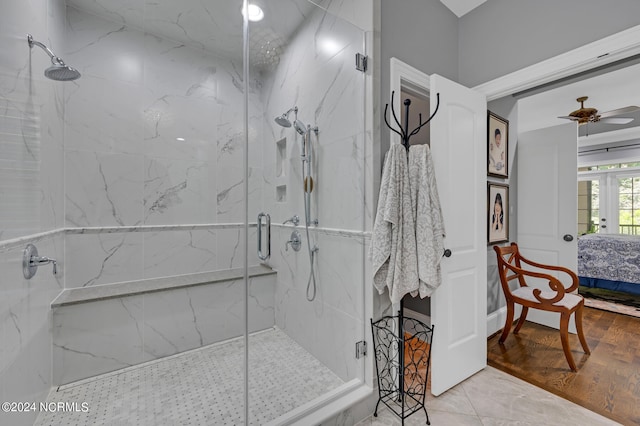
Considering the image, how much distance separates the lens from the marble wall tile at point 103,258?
79.8 inches

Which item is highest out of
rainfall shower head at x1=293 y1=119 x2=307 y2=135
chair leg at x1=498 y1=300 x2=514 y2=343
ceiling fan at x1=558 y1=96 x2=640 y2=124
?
ceiling fan at x1=558 y1=96 x2=640 y2=124

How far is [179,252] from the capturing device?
234 centimetres

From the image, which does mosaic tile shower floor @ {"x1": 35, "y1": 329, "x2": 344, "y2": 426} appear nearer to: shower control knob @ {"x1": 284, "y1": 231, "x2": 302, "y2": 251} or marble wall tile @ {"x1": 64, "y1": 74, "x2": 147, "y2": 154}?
shower control knob @ {"x1": 284, "y1": 231, "x2": 302, "y2": 251}

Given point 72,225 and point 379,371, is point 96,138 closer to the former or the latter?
point 72,225

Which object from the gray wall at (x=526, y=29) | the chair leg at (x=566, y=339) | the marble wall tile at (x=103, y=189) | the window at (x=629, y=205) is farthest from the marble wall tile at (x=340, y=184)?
the window at (x=629, y=205)

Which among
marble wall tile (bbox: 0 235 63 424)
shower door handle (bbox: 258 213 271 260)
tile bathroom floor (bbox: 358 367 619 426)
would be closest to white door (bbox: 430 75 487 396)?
Answer: tile bathroom floor (bbox: 358 367 619 426)

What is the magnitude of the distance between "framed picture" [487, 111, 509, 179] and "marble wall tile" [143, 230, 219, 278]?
8.70ft

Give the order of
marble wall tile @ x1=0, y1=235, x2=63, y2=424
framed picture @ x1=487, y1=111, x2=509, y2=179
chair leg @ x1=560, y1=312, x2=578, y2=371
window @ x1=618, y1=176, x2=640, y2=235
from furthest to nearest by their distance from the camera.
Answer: window @ x1=618, y1=176, x2=640, y2=235, framed picture @ x1=487, y1=111, x2=509, y2=179, chair leg @ x1=560, y1=312, x2=578, y2=371, marble wall tile @ x1=0, y1=235, x2=63, y2=424

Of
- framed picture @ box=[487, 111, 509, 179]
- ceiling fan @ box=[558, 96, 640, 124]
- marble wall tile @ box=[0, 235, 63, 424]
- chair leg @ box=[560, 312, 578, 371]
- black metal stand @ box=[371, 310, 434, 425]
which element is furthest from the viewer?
ceiling fan @ box=[558, 96, 640, 124]

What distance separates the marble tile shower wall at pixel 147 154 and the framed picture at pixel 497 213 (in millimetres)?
2327

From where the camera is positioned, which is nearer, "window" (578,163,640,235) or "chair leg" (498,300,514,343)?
"chair leg" (498,300,514,343)

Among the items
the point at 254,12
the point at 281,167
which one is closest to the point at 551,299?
the point at 281,167

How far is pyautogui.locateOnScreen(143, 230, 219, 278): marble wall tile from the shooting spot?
2.26m

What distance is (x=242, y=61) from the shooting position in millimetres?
1951
